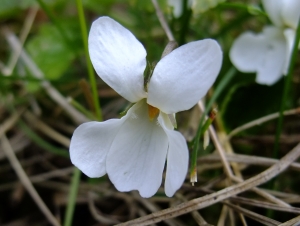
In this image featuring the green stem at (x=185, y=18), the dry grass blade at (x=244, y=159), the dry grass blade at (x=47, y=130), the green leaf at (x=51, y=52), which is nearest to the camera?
the dry grass blade at (x=244, y=159)

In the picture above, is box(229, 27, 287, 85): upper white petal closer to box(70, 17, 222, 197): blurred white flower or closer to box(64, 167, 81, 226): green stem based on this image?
box(70, 17, 222, 197): blurred white flower

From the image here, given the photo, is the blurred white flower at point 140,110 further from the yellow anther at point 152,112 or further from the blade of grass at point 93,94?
the blade of grass at point 93,94

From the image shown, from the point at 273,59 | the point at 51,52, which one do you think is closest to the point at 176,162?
the point at 273,59

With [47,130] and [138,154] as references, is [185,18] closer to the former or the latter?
[138,154]

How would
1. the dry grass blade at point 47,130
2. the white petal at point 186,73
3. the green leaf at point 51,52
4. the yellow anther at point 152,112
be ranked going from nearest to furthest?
1. the white petal at point 186,73
2. the yellow anther at point 152,112
3. the dry grass blade at point 47,130
4. the green leaf at point 51,52

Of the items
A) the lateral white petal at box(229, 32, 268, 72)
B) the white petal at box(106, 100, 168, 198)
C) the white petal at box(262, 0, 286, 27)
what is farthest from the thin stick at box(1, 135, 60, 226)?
the white petal at box(262, 0, 286, 27)

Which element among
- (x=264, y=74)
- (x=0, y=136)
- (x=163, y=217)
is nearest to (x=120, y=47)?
(x=163, y=217)

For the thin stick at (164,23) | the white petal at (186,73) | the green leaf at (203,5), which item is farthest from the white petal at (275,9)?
the white petal at (186,73)
